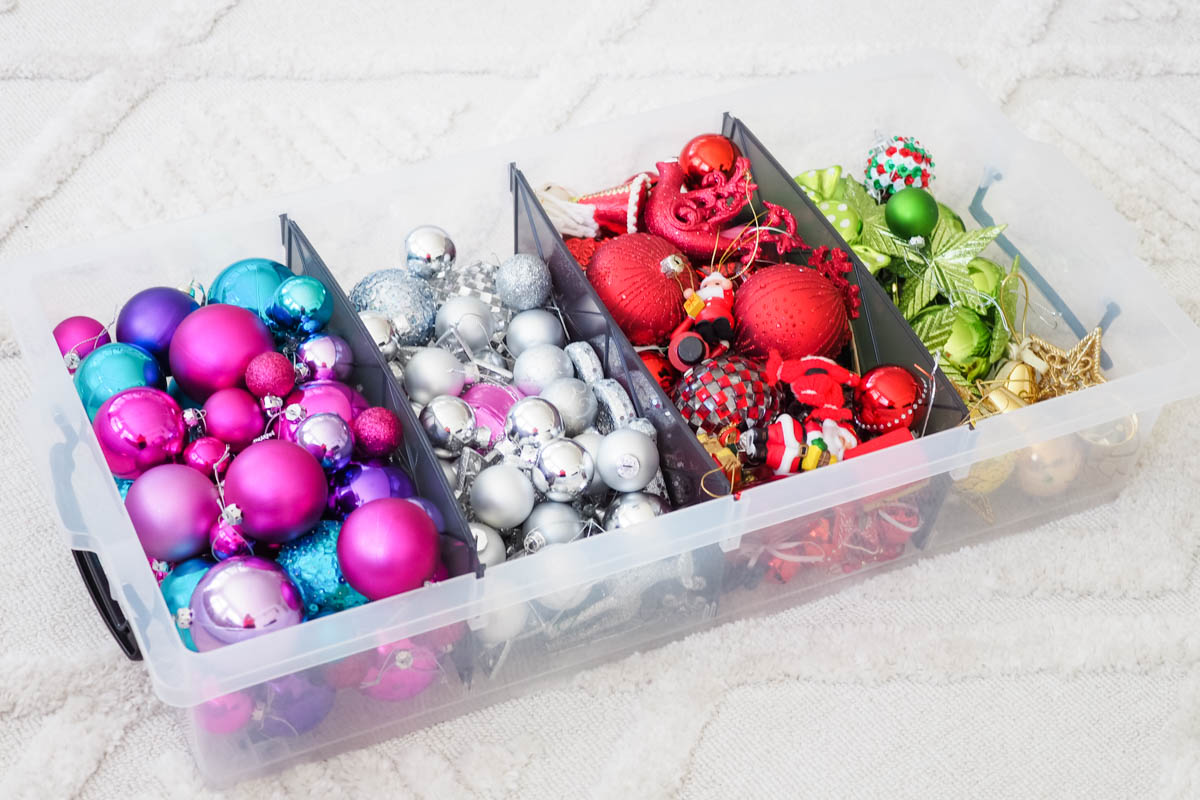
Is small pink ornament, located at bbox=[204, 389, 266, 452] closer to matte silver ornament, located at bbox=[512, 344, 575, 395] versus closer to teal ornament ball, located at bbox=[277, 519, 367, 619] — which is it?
teal ornament ball, located at bbox=[277, 519, 367, 619]

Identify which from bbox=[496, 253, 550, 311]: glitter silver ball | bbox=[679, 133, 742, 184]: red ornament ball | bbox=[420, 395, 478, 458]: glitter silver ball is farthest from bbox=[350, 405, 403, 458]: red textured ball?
bbox=[679, 133, 742, 184]: red ornament ball

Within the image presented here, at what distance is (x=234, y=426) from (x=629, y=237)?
487 millimetres

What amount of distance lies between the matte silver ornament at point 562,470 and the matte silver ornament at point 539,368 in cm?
11

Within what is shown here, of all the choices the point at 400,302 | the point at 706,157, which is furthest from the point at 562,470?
the point at 706,157

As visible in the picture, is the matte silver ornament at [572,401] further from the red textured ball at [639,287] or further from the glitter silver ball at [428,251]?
the glitter silver ball at [428,251]

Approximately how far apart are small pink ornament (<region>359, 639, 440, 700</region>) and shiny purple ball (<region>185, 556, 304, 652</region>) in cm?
9

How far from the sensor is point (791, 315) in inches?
48.7

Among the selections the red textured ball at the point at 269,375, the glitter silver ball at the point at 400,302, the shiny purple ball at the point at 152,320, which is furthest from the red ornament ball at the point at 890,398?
the shiny purple ball at the point at 152,320

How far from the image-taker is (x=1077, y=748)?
3.69 feet

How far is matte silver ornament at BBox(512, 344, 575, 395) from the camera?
121 cm

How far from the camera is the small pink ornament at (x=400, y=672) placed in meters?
1.01

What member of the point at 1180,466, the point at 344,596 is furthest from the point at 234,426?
the point at 1180,466

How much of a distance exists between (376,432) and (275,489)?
13 centimetres

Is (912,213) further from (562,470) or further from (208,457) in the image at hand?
(208,457)
